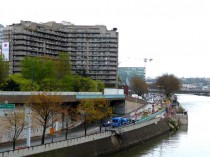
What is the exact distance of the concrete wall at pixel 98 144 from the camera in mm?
33844

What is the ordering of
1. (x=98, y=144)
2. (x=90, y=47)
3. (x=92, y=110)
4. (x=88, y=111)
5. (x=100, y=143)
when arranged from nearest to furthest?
(x=98, y=144)
(x=100, y=143)
(x=88, y=111)
(x=92, y=110)
(x=90, y=47)

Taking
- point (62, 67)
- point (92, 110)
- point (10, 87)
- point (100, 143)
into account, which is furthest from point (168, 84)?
point (100, 143)

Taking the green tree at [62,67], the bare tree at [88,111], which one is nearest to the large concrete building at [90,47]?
the green tree at [62,67]

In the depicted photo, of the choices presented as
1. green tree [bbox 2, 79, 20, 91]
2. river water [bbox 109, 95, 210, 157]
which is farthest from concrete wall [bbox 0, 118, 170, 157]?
green tree [bbox 2, 79, 20, 91]

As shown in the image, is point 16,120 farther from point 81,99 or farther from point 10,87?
point 10,87

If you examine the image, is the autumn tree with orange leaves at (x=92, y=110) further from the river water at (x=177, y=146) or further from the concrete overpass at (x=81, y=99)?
the river water at (x=177, y=146)

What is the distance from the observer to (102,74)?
135625 millimetres

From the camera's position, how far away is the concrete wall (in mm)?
33844

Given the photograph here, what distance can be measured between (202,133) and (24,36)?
67195 mm

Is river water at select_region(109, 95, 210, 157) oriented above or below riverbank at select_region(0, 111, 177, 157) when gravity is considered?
below

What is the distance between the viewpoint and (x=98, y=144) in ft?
139

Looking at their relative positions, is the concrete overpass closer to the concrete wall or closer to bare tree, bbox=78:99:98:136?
bare tree, bbox=78:99:98:136

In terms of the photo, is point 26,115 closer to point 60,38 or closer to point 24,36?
point 24,36

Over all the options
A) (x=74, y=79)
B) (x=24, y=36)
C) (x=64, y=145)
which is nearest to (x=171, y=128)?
(x=74, y=79)
